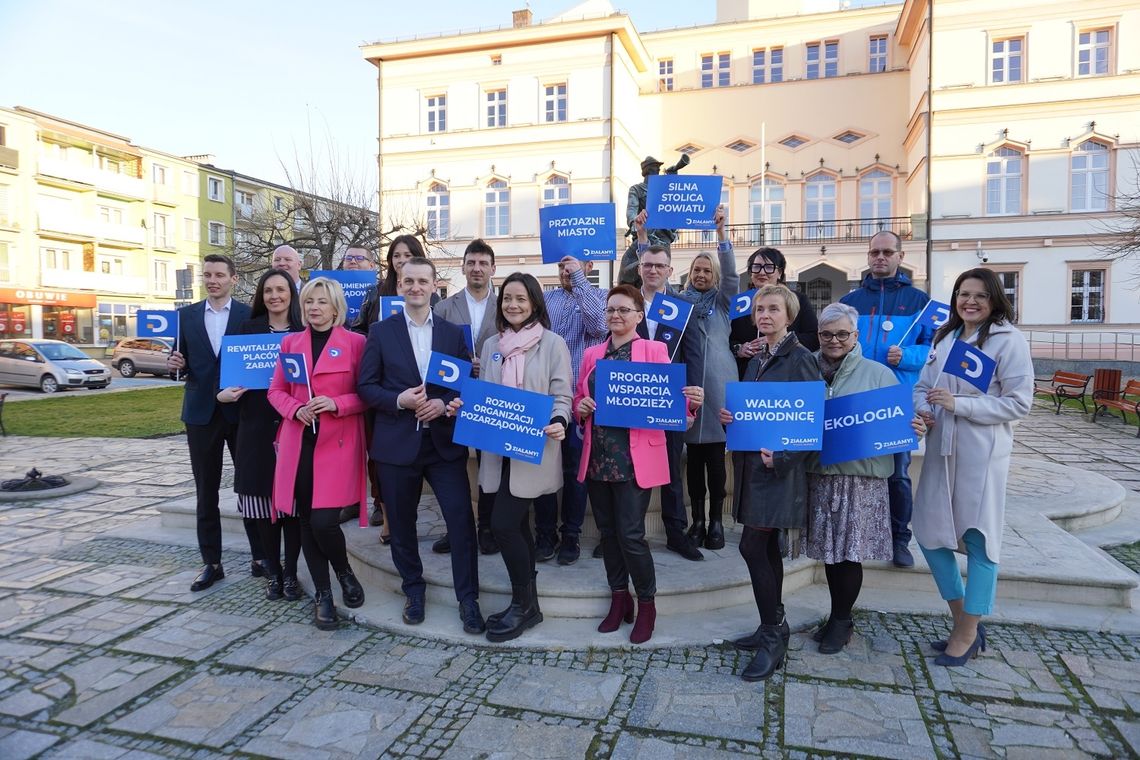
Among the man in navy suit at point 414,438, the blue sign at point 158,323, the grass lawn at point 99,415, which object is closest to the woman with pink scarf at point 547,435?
the man in navy suit at point 414,438

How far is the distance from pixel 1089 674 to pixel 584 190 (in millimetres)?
29047

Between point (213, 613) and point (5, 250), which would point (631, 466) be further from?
point (5, 250)

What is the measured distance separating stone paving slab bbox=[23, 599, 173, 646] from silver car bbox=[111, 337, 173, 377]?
27.1 m

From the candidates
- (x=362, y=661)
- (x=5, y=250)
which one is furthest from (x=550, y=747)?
(x=5, y=250)

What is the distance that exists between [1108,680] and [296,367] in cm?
480

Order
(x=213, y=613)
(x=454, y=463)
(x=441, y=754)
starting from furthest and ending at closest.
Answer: (x=213, y=613) → (x=454, y=463) → (x=441, y=754)

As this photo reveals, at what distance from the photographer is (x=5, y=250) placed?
37719 mm

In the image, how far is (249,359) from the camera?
464cm

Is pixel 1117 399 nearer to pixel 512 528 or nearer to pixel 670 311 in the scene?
pixel 670 311

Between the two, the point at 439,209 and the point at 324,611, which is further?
the point at 439,209

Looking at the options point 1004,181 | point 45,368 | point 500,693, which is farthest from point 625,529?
point 1004,181

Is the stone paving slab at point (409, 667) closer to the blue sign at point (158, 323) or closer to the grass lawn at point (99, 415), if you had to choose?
the blue sign at point (158, 323)

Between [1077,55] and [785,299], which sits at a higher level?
[1077,55]

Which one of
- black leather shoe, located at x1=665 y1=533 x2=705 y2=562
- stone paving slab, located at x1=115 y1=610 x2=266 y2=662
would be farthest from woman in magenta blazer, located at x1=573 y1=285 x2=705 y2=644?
stone paving slab, located at x1=115 y1=610 x2=266 y2=662
